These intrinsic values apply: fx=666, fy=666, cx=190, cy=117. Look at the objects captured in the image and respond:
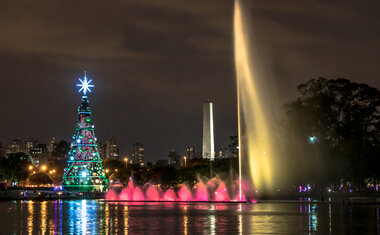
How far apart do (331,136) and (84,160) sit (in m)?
39.9

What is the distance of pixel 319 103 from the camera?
89.9 m

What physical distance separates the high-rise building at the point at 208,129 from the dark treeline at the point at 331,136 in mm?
47303

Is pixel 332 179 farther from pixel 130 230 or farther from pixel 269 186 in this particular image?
pixel 130 230

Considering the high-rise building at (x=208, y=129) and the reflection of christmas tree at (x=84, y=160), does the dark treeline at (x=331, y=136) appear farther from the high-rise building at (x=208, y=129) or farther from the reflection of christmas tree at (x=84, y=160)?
the high-rise building at (x=208, y=129)

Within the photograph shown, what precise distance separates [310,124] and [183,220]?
4894 centimetres

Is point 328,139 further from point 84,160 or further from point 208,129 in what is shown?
point 208,129

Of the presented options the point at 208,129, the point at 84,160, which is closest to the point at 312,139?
the point at 84,160

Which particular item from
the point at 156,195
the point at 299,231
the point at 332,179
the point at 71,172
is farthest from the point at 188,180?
the point at 299,231

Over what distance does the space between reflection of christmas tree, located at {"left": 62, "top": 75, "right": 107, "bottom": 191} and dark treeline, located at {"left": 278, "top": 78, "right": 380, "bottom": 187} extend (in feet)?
110

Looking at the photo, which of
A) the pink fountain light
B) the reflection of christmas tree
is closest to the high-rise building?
the reflection of christmas tree

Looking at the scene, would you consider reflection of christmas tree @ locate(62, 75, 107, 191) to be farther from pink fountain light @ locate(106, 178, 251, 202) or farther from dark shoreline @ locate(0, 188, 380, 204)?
pink fountain light @ locate(106, 178, 251, 202)

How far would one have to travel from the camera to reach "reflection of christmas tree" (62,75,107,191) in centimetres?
10675

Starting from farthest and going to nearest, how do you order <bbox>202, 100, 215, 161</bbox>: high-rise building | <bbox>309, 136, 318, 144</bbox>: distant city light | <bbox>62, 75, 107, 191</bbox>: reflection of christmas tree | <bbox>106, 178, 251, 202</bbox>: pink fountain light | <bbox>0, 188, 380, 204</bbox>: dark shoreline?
<bbox>202, 100, 215, 161</bbox>: high-rise building
<bbox>62, 75, 107, 191</bbox>: reflection of christmas tree
<bbox>309, 136, 318, 144</bbox>: distant city light
<bbox>106, 178, 251, 202</bbox>: pink fountain light
<bbox>0, 188, 380, 204</bbox>: dark shoreline

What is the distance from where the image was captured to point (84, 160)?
350ft
